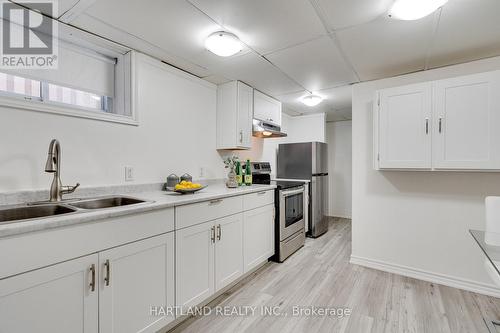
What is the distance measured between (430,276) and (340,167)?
2.98 meters

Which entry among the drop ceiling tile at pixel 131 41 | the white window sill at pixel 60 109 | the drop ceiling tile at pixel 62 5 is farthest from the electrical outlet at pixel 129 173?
the drop ceiling tile at pixel 62 5

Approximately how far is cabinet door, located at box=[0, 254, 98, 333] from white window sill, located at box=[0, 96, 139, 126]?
3.56 feet

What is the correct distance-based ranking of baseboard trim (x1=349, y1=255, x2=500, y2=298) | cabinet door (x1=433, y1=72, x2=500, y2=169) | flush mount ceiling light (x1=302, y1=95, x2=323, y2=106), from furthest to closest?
flush mount ceiling light (x1=302, y1=95, x2=323, y2=106)
baseboard trim (x1=349, y1=255, x2=500, y2=298)
cabinet door (x1=433, y1=72, x2=500, y2=169)

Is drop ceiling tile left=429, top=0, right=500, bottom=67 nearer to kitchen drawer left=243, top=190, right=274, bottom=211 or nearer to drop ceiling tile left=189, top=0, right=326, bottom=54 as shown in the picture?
drop ceiling tile left=189, top=0, right=326, bottom=54

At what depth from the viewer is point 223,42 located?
179 centimetres

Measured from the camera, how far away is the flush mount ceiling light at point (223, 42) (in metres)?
1.77

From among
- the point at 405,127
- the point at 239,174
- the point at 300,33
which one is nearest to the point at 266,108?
the point at 239,174

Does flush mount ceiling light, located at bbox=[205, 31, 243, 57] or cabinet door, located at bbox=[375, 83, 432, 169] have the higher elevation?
flush mount ceiling light, located at bbox=[205, 31, 243, 57]

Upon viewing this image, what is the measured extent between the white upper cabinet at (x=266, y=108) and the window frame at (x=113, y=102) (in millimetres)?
1545

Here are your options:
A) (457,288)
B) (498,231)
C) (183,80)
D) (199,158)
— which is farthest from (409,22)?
(457,288)

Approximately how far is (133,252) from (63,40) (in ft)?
5.54

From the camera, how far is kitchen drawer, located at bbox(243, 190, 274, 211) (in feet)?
7.70

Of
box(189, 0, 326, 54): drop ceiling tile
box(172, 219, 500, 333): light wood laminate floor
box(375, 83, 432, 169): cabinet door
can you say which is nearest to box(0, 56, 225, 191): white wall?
box(189, 0, 326, 54): drop ceiling tile

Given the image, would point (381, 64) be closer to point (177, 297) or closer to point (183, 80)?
point (183, 80)
